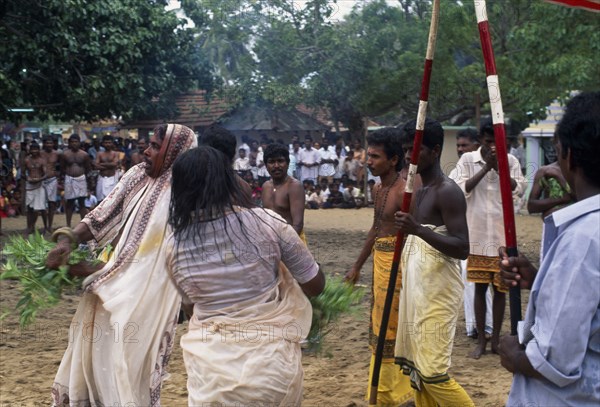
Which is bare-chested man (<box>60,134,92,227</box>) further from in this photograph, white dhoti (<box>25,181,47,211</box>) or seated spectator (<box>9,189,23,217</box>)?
seated spectator (<box>9,189,23,217</box>)

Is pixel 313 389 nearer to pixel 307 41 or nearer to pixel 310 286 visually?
pixel 310 286

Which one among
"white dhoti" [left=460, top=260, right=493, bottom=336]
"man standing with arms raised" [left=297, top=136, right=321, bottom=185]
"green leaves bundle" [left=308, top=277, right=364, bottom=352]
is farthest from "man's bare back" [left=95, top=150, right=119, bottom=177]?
"green leaves bundle" [left=308, top=277, right=364, bottom=352]

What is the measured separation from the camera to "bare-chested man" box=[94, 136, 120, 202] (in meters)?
15.9

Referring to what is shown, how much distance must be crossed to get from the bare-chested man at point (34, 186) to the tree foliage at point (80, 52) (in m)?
1.02

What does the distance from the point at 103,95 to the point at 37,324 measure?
23.7ft

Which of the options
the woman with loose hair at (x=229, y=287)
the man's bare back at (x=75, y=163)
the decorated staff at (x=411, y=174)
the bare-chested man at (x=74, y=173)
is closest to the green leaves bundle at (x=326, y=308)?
the woman with loose hair at (x=229, y=287)

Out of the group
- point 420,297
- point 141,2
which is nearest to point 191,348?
point 420,297

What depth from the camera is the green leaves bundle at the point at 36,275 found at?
459 cm

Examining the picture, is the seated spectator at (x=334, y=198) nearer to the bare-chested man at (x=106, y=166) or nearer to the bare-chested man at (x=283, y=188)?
the bare-chested man at (x=106, y=166)

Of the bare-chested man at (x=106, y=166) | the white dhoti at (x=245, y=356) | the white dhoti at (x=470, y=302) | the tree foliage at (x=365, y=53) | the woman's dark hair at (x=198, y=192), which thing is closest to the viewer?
the white dhoti at (x=245, y=356)

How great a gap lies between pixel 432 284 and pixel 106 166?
12046 mm

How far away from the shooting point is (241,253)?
3301mm

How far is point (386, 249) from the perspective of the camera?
17.6 feet

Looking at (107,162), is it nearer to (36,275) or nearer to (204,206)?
(36,275)
